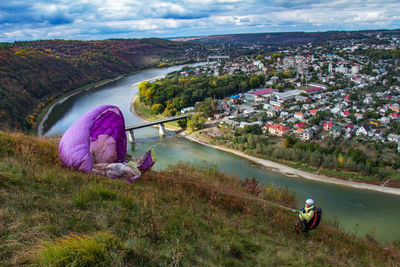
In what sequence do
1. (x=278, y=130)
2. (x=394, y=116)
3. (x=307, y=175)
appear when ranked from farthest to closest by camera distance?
(x=394, y=116) → (x=278, y=130) → (x=307, y=175)

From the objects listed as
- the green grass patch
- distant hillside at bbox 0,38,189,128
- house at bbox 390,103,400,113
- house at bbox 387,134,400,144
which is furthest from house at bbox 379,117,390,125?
distant hillside at bbox 0,38,189,128

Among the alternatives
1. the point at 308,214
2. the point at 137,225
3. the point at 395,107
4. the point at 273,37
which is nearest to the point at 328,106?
the point at 395,107

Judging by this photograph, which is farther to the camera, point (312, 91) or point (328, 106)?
point (312, 91)

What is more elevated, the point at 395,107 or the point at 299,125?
the point at 395,107

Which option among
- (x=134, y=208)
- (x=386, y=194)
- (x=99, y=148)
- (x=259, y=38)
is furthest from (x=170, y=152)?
(x=259, y=38)

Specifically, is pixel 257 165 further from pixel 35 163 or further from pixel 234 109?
pixel 35 163

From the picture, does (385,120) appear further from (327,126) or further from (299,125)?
(299,125)

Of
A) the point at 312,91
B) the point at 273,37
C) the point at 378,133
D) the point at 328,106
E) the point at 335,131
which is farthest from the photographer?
the point at 273,37
